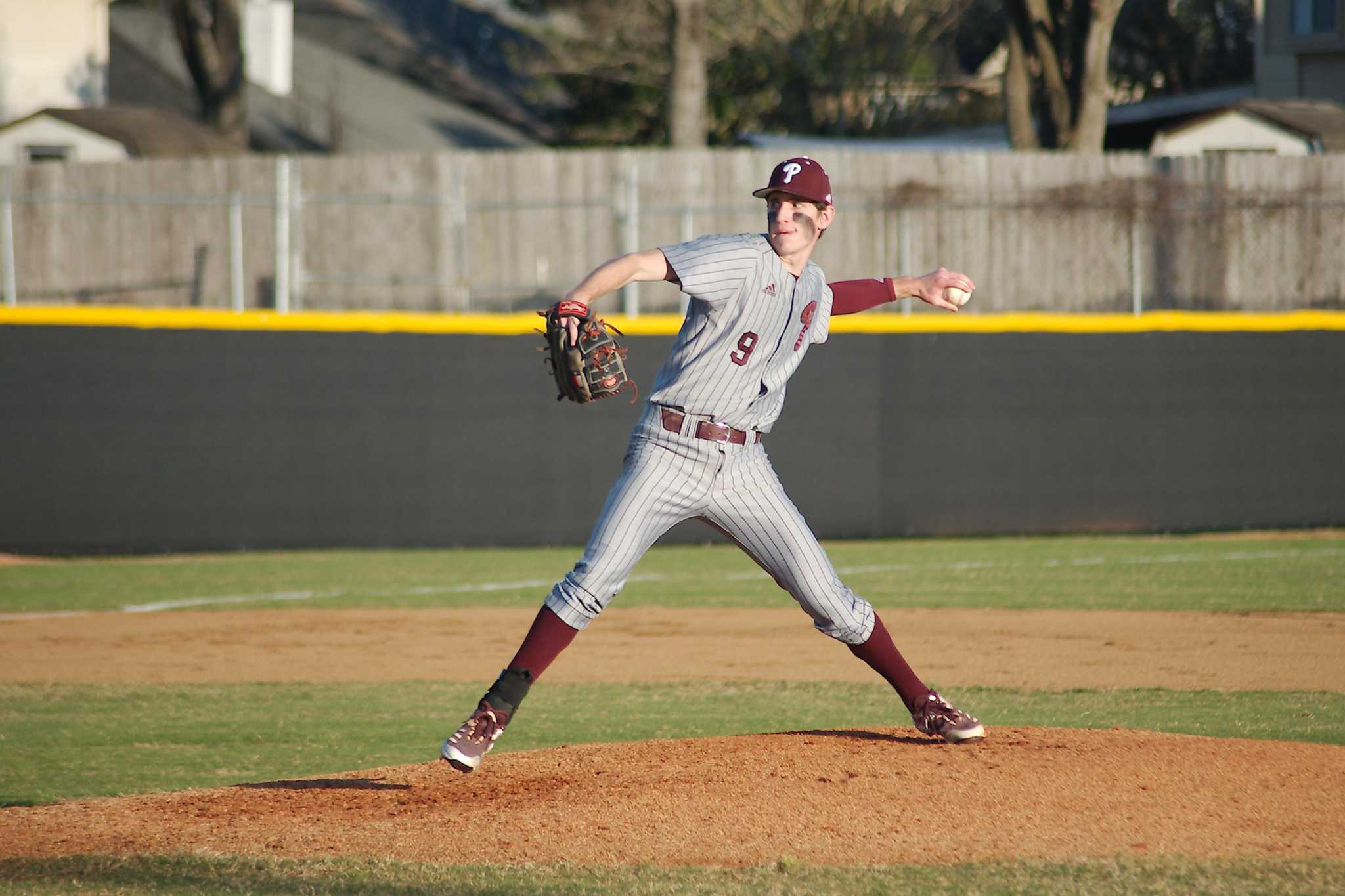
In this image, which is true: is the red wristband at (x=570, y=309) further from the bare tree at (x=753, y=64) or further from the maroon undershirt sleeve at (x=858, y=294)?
the bare tree at (x=753, y=64)

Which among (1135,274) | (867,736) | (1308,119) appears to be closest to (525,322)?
(1135,274)

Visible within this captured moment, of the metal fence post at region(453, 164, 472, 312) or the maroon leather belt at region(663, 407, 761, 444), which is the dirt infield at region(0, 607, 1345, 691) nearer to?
the maroon leather belt at region(663, 407, 761, 444)

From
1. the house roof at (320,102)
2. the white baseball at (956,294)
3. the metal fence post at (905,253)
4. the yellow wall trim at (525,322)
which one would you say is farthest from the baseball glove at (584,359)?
the house roof at (320,102)

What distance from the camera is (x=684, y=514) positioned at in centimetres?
480

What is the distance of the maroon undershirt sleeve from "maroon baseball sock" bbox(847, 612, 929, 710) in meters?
A: 1.05

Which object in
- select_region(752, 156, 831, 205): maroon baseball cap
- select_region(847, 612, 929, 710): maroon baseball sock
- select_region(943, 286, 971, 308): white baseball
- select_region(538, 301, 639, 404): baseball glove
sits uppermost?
select_region(752, 156, 831, 205): maroon baseball cap

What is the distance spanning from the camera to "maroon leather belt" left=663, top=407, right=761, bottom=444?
4746 millimetres

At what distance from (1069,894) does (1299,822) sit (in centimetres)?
106

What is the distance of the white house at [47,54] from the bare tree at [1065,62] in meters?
17.1

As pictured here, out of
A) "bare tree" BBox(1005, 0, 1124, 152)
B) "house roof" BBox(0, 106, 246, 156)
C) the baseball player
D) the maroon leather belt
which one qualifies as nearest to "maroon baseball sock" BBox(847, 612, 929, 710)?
the baseball player

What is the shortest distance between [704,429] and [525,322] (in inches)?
324

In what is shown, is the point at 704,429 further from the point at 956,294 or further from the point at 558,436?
the point at 558,436

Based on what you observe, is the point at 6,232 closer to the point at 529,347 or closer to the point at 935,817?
Answer: the point at 529,347

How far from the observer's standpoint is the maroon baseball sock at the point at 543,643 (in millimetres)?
4758
